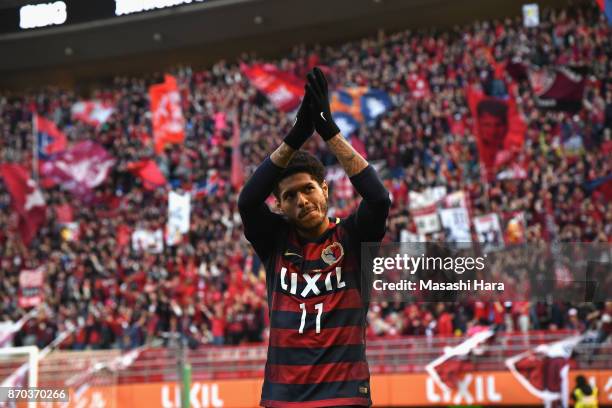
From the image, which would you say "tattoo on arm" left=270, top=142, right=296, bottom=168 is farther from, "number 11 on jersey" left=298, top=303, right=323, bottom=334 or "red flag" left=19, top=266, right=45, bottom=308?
"red flag" left=19, top=266, right=45, bottom=308

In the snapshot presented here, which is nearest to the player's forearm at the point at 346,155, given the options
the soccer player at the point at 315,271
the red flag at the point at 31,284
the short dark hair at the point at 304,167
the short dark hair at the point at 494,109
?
the soccer player at the point at 315,271

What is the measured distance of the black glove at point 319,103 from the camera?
10.2 feet

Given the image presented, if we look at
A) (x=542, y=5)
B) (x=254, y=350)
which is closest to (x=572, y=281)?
(x=254, y=350)

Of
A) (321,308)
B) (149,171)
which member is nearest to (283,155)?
(321,308)

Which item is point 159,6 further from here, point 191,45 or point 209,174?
point 209,174

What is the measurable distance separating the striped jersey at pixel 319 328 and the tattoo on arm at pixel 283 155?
1.04 feet

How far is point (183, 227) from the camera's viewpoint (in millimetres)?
19734

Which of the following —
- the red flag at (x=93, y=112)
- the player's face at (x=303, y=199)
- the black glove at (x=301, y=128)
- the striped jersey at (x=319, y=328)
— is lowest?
the striped jersey at (x=319, y=328)

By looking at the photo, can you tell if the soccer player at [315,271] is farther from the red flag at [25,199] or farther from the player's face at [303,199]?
the red flag at [25,199]

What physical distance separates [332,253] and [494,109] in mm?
14803

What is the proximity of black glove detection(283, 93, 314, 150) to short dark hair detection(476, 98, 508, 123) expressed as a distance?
582 inches

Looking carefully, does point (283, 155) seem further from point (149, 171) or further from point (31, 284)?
point (149, 171)

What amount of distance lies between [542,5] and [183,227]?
1060 cm

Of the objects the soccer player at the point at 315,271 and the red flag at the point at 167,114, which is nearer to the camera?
the soccer player at the point at 315,271
